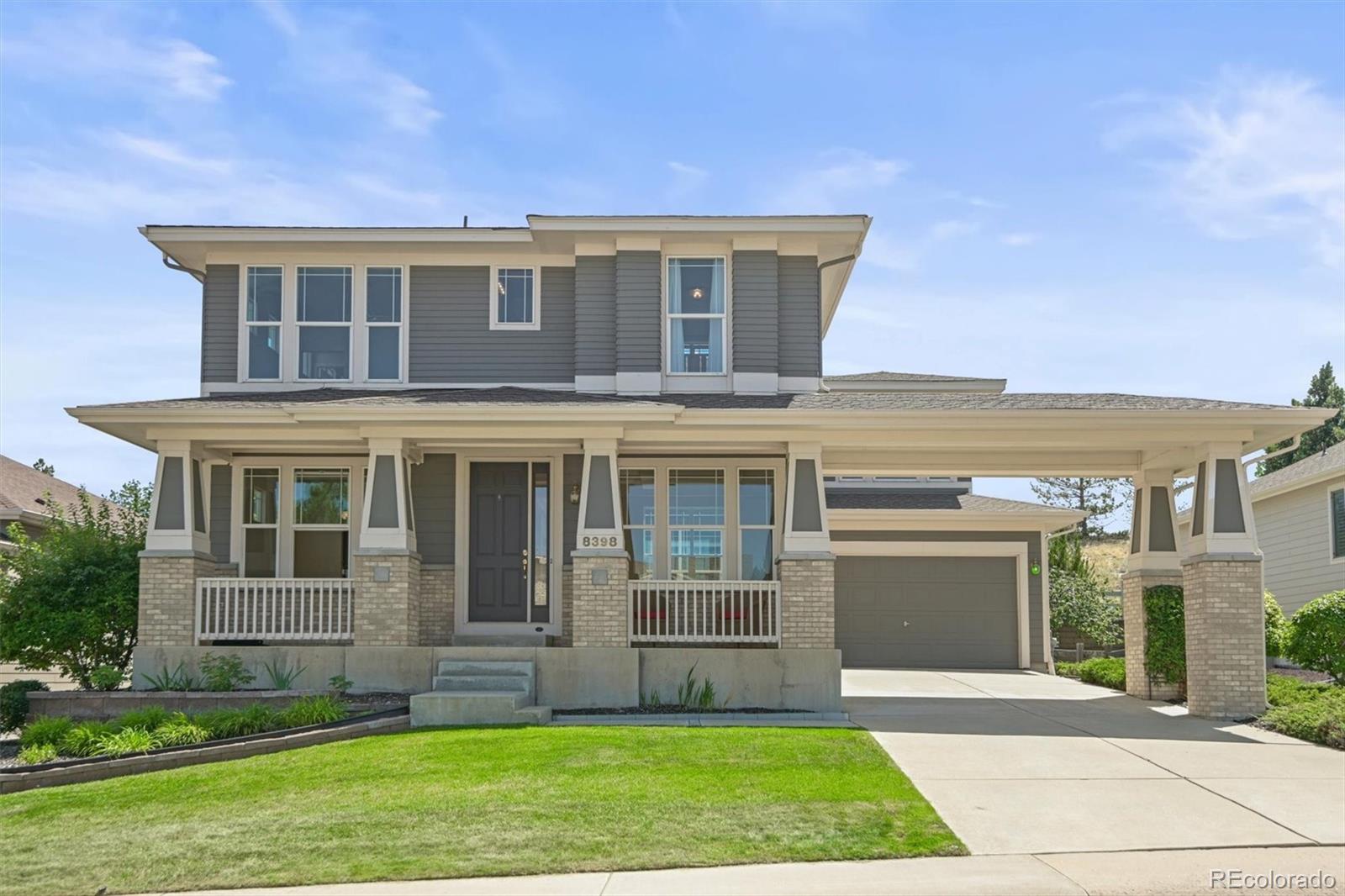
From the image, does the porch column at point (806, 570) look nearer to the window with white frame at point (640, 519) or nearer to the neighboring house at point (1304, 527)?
the window with white frame at point (640, 519)

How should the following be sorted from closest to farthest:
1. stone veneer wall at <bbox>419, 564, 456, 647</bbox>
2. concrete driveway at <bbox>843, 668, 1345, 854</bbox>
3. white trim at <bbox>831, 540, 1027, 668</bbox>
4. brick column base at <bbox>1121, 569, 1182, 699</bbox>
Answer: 1. concrete driveway at <bbox>843, 668, 1345, 854</bbox>
2. stone veneer wall at <bbox>419, 564, 456, 647</bbox>
3. brick column base at <bbox>1121, 569, 1182, 699</bbox>
4. white trim at <bbox>831, 540, 1027, 668</bbox>

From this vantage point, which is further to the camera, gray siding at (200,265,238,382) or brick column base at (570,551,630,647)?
gray siding at (200,265,238,382)

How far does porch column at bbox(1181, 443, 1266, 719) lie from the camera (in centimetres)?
1539

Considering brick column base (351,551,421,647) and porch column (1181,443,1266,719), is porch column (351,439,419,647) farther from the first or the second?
porch column (1181,443,1266,719)

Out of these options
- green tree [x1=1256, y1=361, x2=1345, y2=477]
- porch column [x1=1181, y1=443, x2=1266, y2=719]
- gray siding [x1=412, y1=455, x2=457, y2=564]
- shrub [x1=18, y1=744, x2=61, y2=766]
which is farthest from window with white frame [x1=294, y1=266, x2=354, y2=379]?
green tree [x1=1256, y1=361, x2=1345, y2=477]

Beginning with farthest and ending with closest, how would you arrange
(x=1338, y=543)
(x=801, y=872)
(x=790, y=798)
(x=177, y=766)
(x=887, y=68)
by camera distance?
(x=1338, y=543) → (x=887, y=68) → (x=177, y=766) → (x=790, y=798) → (x=801, y=872)

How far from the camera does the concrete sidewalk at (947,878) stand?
26.4 ft

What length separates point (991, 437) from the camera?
16.3m

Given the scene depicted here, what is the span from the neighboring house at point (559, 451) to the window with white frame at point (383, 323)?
0.03 m

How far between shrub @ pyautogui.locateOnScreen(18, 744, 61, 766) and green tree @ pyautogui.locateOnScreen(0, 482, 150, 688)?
343cm

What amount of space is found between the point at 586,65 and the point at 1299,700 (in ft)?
37.1

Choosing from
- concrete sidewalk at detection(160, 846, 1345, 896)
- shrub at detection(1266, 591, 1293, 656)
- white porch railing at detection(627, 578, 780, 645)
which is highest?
white porch railing at detection(627, 578, 780, 645)

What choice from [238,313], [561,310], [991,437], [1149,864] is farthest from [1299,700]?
[238,313]

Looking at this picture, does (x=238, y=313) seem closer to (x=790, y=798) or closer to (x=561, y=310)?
(x=561, y=310)
